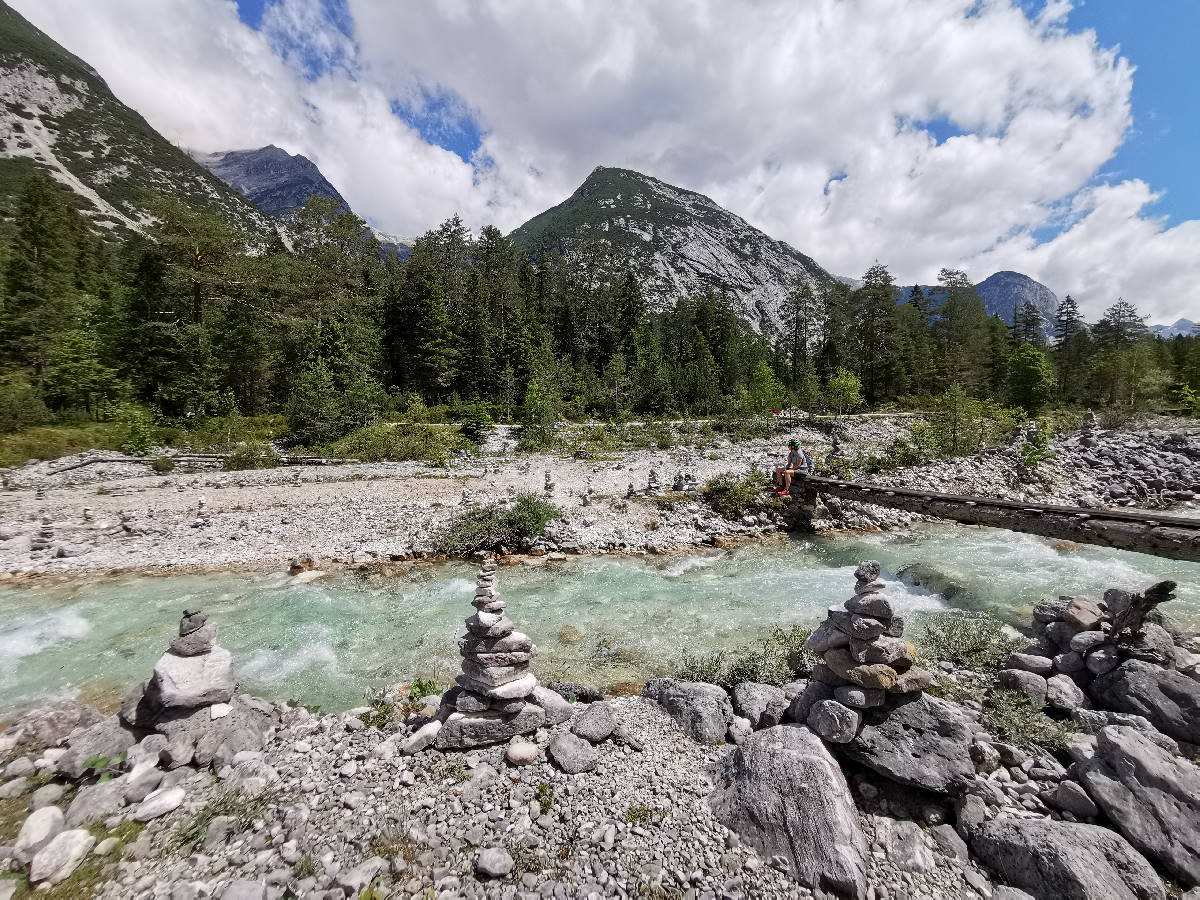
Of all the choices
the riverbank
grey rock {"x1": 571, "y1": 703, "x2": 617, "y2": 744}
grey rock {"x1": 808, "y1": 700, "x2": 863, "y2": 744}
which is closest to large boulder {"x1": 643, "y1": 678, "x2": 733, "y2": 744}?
grey rock {"x1": 571, "y1": 703, "x2": 617, "y2": 744}

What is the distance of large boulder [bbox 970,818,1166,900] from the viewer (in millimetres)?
3843

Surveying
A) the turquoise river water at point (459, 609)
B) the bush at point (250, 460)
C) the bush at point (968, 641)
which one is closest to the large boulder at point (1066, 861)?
the bush at point (968, 641)

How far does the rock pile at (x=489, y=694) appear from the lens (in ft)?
19.6

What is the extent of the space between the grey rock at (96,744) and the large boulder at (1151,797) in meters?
11.0

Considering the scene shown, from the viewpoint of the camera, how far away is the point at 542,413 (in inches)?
1479

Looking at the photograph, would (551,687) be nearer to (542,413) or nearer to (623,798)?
(623,798)

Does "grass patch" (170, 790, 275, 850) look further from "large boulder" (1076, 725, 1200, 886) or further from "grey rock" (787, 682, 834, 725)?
"large boulder" (1076, 725, 1200, 886)

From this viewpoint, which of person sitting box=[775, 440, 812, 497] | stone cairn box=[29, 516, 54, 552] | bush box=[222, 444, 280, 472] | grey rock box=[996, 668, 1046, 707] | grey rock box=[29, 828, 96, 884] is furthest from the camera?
bush box=[222, 444, 280, 472]

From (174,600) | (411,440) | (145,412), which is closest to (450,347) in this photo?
(411,440)

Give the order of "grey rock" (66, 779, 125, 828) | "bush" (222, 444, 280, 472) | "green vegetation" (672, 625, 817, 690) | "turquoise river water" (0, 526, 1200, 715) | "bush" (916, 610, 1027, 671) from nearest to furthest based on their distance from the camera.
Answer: "grey rock" (66, 779, 125, 828), "green vegetation" (672, 625, 817, 690), "bush" (916, 610, 1027, 671), "turquoise river water" (0, 526, 1200, 715), "bush" (222, 444, 280, 472)

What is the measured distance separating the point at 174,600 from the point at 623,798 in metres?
12.6

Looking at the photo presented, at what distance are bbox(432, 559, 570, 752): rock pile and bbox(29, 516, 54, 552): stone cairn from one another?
1654cm

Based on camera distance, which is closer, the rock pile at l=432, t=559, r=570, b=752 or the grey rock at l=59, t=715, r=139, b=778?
the grey rock at l=59, t=715, r=139, b=778

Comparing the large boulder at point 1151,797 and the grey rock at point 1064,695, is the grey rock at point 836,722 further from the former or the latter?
the grey rock at point 1064,695
